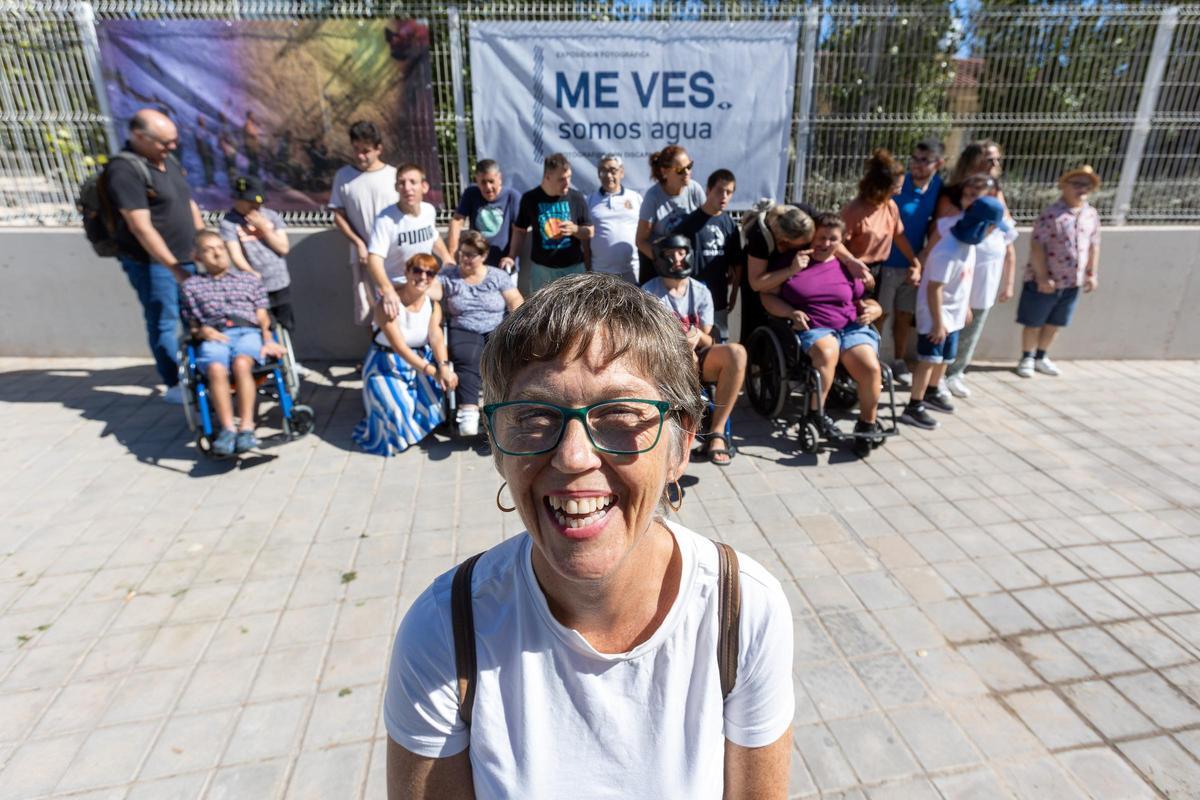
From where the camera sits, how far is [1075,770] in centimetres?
226

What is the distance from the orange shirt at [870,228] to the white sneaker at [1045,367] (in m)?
2.21

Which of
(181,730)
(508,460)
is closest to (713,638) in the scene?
(508,460)

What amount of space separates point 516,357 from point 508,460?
196mm

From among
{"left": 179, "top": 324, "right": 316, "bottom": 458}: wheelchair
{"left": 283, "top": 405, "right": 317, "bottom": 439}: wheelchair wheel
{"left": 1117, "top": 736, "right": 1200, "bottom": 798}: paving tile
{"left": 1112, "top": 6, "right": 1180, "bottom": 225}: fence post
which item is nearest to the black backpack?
{"left": 179, "top": 324, "right": 316, "bottom": 458}: wheelchair

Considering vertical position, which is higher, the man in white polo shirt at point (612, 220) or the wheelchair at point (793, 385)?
the man in white polo shirt at point (612, 220)

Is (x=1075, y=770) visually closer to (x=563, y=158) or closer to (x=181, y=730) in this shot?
(x=181, y=730)

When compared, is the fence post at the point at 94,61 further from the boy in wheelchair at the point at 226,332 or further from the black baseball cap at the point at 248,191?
the boy in wheelchair at the point at 226,332

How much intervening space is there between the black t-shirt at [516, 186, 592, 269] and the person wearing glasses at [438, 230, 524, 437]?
53 cm

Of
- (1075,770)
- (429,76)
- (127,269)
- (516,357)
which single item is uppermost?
(429,76)

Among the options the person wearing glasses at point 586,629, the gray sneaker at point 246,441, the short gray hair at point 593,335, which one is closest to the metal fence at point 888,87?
the gray sneaker at point 246,441

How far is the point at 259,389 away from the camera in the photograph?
472cm

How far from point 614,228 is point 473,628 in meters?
4.35

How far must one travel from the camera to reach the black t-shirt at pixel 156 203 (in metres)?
4.60

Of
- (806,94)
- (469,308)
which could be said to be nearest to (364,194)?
(469,308)
